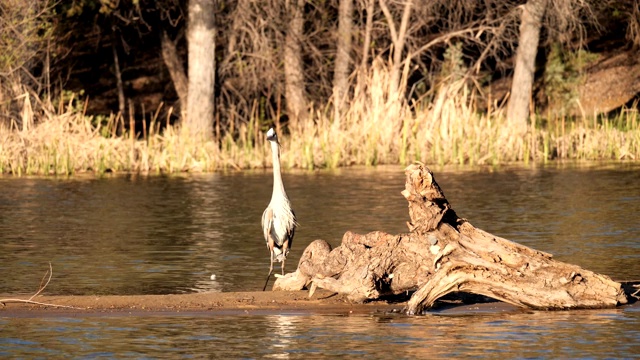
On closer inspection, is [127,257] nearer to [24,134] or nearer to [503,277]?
[503,277]

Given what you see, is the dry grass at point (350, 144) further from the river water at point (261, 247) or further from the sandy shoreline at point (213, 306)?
the sandy shoreline at point (213, 306)

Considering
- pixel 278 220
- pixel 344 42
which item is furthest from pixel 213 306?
pixel 344 42

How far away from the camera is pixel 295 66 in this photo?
34469 millimetres

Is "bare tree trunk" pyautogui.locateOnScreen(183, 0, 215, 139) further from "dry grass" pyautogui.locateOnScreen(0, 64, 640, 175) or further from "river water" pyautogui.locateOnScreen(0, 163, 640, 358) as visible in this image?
"river water" pyautogui.locateOnScreen(0, 163, 640, 358)

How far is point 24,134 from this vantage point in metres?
28.1

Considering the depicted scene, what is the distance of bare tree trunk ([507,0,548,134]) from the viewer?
34.7m

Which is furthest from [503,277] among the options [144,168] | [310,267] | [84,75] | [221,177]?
[84,75]

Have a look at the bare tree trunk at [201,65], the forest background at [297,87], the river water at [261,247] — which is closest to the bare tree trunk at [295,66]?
the forest background at [297,87]

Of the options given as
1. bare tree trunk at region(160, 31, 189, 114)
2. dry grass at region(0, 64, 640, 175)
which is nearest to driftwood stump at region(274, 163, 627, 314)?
dry grass at region(0, 64, 640, 175)

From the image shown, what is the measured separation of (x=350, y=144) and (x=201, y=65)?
5368 mm

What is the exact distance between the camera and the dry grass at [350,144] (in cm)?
2852

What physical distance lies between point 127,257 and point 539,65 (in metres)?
31.3

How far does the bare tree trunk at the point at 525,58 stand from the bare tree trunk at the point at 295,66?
5.42 metres

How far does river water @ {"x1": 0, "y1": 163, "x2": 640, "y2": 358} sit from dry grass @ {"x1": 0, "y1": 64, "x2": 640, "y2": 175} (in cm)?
94
